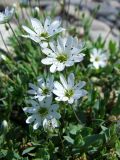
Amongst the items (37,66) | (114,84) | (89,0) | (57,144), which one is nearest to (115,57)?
(114,84)

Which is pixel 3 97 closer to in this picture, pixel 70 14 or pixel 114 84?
pixel 114 84

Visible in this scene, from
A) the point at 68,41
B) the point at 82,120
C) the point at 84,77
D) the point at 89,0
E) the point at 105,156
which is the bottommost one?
the point at 105,156

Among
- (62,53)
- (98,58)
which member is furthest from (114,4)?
(62,53)

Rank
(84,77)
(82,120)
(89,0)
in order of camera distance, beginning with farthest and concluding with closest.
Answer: (89,0) → (84,77) → (82,120)

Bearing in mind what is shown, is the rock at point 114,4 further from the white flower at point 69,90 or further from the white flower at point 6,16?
the white flower at point 69,90

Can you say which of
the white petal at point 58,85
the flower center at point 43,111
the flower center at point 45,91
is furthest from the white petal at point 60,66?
the flower center at point 43,111

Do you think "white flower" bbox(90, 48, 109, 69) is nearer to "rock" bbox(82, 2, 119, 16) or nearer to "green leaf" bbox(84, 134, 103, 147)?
"green leaf" bbox(84, 134, 103, 147)

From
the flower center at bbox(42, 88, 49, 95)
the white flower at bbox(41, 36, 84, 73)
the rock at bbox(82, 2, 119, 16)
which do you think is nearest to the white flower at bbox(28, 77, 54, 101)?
the flower center at bbox(42, 88, 49, 95)
